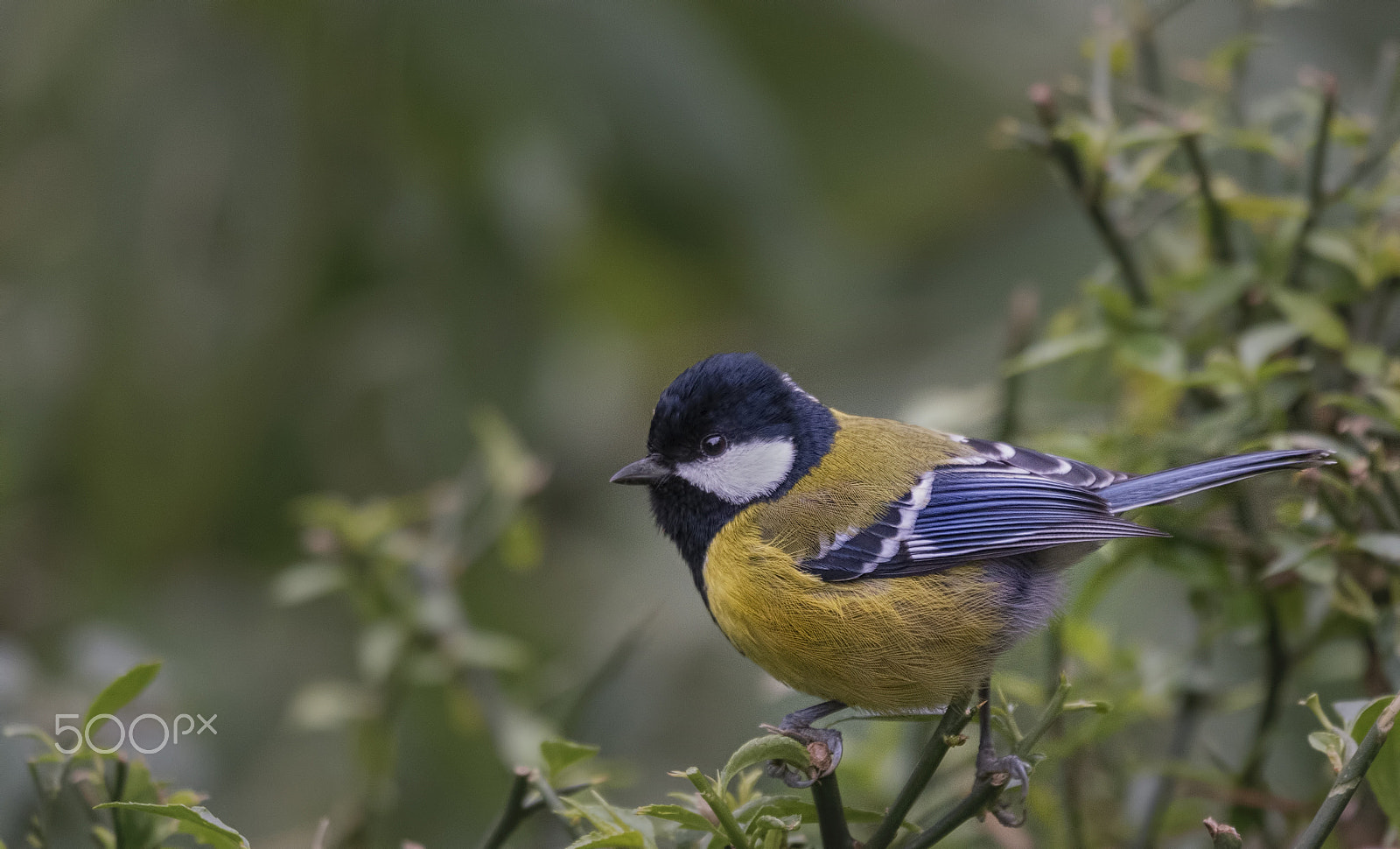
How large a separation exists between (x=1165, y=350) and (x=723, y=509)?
62 centimetres

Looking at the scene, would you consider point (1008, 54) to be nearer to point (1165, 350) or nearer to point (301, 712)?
point (1165, 350)

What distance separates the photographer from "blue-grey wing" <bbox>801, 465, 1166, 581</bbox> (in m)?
1.52

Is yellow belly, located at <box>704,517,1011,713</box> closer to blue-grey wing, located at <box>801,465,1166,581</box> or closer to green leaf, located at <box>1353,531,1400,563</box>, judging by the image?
blue-grey wing, located at <box>801,465,1166,581</box>

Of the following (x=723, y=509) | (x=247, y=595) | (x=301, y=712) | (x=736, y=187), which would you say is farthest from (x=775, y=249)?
(x=247, y=595)

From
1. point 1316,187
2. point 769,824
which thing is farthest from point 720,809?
point 1316,187

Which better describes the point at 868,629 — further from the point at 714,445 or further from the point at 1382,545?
the point at 1382,545

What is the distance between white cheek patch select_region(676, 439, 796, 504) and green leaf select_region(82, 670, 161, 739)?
32.7 inches

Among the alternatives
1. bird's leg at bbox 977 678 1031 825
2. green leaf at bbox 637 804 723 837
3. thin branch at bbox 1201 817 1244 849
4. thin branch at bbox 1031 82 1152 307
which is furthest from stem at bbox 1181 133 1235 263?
green leaf at bbox 637 804 723 837

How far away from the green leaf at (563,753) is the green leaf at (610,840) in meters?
0.09

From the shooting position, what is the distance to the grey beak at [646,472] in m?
1.71

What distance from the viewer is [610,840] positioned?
945mm

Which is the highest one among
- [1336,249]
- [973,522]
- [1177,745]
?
[1336,249]

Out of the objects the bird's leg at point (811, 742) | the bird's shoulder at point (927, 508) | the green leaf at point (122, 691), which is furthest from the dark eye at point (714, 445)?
the green leaf at point (122, 691)

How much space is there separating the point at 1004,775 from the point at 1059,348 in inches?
25.8
